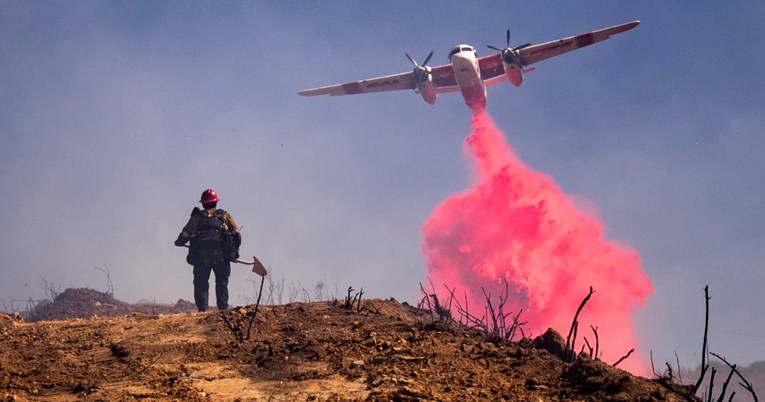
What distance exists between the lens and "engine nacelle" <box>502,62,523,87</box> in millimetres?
→ 30203

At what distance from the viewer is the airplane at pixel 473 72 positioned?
1182 inches

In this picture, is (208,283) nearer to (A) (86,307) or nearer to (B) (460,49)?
(A) (86,307)

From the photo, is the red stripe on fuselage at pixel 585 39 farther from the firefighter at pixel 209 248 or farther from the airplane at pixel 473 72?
the firefighter at pixel 209 248

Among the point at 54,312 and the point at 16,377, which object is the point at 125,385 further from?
the point at 54,312

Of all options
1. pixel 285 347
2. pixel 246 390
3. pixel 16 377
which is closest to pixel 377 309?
pixel 285 347

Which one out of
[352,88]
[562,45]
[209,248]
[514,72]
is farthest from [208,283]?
[352,88]

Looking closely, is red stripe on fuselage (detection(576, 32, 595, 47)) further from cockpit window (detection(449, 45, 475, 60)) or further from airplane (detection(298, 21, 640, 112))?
cockpit window (detection(449, 45, 475, 60))

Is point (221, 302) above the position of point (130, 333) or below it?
above

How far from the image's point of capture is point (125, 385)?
18.3 feet

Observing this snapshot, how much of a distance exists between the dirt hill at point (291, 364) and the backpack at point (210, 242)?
2792 millimetres

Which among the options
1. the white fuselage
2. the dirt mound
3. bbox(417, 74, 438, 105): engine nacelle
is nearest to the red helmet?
the dirt mound

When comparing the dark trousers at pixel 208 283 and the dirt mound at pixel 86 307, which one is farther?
the dirt mound at pixel 86 307

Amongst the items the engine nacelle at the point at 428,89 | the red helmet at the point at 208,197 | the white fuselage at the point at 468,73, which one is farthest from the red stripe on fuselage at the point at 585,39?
the red helmet at the point at 208,197

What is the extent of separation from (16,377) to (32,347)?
172 cm
